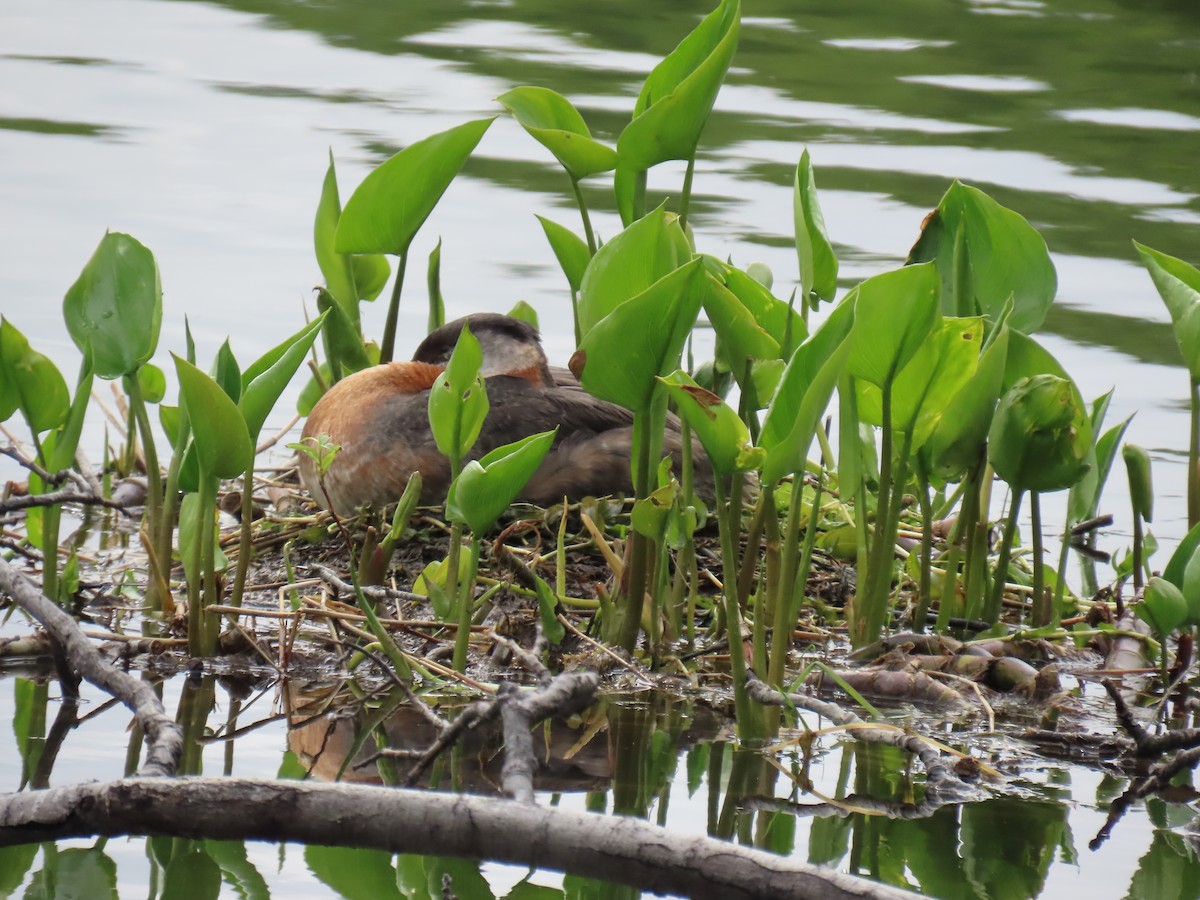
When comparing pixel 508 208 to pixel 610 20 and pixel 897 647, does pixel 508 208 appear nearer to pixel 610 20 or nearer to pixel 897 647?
pixel 610 20

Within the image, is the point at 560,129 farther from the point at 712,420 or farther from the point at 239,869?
the point at 239,869

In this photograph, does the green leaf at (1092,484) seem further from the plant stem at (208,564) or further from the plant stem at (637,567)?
the plant stem at (208,564)

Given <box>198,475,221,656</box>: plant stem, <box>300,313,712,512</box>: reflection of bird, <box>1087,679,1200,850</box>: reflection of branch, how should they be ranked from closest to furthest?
1. <box>1087,679,1200,850</box>: reflection of branch
2. <box>198,475,221,656</box>: plant stem
3. <box>300,313,712,512</box>: reflection of bird

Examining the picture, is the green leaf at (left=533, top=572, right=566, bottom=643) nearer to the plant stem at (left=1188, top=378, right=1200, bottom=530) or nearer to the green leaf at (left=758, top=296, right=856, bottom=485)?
the green leaf at (left=758, top=296, right=856, bottom=485)

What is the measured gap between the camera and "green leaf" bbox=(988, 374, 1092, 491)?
282cm

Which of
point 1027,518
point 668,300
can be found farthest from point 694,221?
point 668,300

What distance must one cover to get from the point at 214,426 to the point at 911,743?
1.18 metres

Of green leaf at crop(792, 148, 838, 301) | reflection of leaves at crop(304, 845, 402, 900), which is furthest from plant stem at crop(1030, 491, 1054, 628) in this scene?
reflection of leaves at crop(304, 845, 402, 900)

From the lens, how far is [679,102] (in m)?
2.89

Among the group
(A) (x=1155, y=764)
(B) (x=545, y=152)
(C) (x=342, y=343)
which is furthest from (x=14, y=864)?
(B) (x=545, y=152)

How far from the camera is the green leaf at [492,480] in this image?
8.09 feet

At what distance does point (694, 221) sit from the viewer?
23.4ft

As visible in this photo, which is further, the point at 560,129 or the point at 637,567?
the point at 560,129

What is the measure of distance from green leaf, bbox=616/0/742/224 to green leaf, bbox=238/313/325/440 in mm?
692
